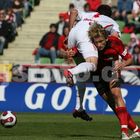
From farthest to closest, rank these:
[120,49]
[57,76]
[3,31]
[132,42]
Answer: [3,31] < [132,42] < [57,76] < [120,49]

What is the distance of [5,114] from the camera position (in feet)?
43.7

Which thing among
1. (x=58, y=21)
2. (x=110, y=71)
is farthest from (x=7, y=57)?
(x=110, y=71)

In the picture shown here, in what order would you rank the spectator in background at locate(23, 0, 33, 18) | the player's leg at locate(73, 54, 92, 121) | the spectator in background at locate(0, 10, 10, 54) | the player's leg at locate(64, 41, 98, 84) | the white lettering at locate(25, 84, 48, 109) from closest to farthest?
the player's leg at locate(64, 41, 98, 84) → the player's leg at locate(73, 54, 92, 121) → the white lettering at locate(25, 84, 48, 109) → the spectator in background at locate(0, 10, 10, 54) → the spectator in background at locate(23, 0, 33, 18)

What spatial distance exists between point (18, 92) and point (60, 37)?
5.23 metres

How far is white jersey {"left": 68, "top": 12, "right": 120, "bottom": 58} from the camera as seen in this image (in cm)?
1267

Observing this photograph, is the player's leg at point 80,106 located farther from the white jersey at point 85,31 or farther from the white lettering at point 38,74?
the white lettering at point 38,74

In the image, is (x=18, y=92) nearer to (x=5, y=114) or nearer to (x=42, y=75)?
(x=42, y=75)

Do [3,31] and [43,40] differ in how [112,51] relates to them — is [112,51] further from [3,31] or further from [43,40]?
[3,31]

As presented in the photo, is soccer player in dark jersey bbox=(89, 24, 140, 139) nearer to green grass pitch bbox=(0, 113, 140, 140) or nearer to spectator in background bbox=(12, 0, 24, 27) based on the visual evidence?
green grass pitch bbox=(0, 113, 140, 140)

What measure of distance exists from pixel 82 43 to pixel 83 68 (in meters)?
0.79

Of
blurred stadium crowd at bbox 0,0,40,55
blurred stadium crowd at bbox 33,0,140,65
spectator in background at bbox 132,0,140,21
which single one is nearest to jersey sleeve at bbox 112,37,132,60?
blurred stadium crowd at bbox 33,0,140,65

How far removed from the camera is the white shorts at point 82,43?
41.3ft

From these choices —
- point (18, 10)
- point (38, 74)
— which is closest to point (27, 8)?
point (18, 10)

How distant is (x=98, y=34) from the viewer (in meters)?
12.3
